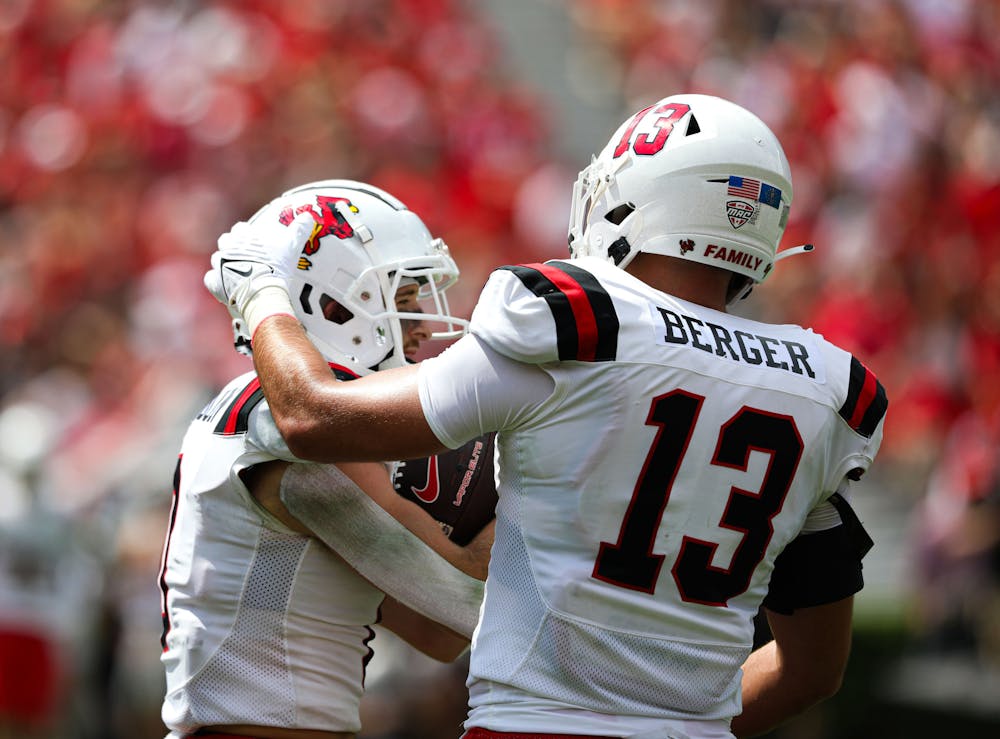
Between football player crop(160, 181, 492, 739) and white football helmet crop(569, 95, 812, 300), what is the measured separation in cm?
50

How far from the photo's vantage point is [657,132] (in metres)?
2.70

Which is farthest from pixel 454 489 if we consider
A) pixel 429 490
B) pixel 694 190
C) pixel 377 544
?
pixel 694 190

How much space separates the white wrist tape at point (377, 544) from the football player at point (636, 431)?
0.90 feet

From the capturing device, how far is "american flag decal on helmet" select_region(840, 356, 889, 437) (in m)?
2.63

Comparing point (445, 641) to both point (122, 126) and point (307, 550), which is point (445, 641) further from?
point (122, 126)

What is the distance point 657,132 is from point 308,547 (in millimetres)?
1071

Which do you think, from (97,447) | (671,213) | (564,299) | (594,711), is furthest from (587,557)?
(97,447)

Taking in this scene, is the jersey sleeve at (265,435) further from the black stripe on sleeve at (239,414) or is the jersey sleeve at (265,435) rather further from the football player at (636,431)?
the football player at (636,431)

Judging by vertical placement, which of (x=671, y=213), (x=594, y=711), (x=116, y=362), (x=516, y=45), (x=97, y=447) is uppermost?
(x=516, y=45)

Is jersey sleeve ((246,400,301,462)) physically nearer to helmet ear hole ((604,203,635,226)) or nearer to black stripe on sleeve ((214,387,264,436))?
black stripe on sleeve ((214,387,264,436))

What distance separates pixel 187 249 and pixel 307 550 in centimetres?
786

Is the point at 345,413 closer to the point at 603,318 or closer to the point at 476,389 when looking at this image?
the point at 476,389

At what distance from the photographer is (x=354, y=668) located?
305 centimetres

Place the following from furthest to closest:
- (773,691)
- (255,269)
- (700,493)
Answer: (773,691) → (255,269) → (700,493)
